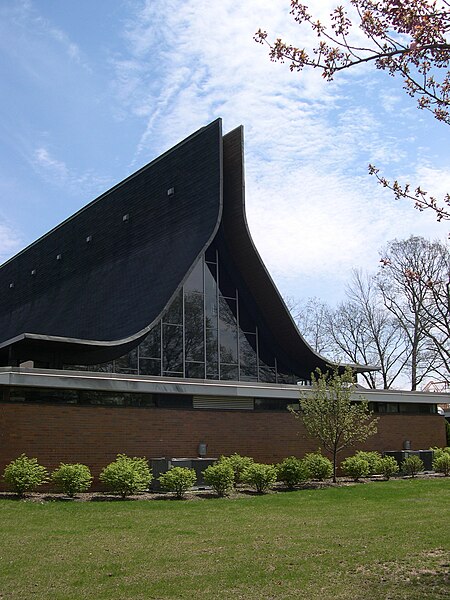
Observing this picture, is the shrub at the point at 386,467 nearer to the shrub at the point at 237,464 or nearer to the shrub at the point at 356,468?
the shrub at the point at 356,468

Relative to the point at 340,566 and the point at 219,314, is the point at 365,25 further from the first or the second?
the point at 219,314

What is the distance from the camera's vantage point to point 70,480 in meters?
14.4

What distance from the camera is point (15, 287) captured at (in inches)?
1394

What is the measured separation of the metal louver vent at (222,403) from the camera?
1928 centimetres

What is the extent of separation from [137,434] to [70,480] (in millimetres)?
3429

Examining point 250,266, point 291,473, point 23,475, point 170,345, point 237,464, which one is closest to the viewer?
point 23,475

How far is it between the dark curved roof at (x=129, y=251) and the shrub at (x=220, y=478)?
18.9 ft

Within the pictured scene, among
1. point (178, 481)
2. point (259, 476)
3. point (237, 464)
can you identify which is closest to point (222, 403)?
point (237, 464)

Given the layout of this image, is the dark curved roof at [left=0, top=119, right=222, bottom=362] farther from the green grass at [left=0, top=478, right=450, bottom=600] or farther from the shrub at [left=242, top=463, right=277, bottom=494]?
the green grass at [left=0, top=478, right=450, bottom=600]

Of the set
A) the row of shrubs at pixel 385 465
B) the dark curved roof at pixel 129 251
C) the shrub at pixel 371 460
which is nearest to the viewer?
the row of shrubs at pixel 385 465

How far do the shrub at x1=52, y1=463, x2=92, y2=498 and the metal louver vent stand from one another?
509 cm

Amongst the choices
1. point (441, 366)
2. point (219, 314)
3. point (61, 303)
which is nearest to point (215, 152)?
point (219, 314)

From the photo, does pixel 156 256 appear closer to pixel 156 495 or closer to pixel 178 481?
pixel 156 495

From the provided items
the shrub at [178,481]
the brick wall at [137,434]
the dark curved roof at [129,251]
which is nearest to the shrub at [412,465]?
the brick wall at [137,434]
